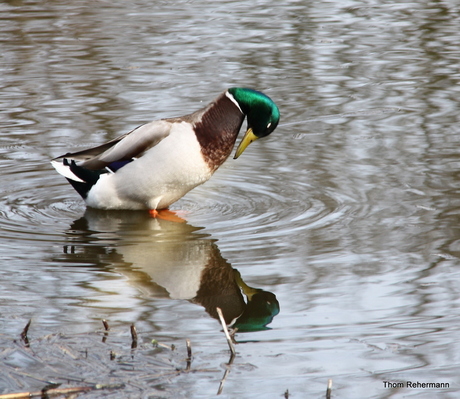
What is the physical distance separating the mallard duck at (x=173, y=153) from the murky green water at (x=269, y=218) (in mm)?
212

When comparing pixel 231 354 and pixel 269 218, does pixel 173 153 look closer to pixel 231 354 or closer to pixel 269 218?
pixel 269 218

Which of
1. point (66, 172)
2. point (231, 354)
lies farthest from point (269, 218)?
point (231, 354)

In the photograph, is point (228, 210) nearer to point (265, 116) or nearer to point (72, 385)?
point (265, 116)

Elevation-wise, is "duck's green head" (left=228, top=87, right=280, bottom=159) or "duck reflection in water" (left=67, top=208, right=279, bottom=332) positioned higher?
"duck's green head" (left=228, top=87, right=280, bottom=159)

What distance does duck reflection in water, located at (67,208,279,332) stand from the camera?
14.1 feet

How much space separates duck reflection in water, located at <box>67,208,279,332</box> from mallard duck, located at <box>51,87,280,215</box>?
0.20m

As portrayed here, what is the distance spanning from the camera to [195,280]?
469cm

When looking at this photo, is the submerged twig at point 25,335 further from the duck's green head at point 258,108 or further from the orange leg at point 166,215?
the duck's green head at point 258,108

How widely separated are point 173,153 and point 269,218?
0.76 meters

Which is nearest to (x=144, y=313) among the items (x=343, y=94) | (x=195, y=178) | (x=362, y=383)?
(x=362, y=383)

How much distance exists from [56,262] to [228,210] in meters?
1.43

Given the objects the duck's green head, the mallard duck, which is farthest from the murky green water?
the duck's green head

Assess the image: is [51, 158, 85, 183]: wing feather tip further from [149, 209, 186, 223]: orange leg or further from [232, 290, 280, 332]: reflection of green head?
[232, 290, 280, 332]: reflection of green head

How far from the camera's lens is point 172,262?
4988 mm
